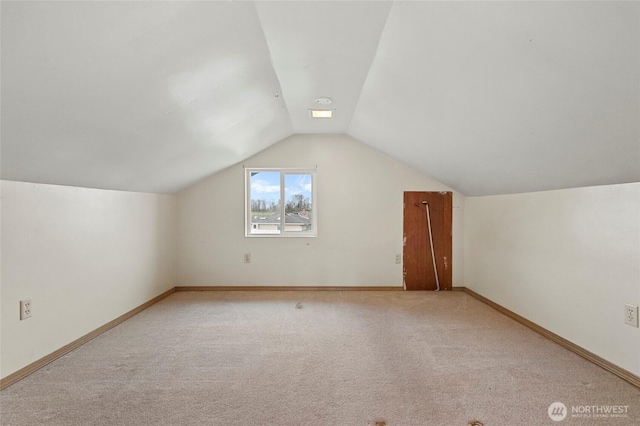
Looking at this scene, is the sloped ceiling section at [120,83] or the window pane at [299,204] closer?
the sloped ceiling section at [120,83]

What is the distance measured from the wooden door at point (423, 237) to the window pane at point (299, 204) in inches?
51.2

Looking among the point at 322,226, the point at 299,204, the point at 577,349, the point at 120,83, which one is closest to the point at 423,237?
the point at 322,226

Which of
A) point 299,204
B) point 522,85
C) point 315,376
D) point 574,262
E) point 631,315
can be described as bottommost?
point 315,376

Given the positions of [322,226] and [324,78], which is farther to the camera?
[322,226]

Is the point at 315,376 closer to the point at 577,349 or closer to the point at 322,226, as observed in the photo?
the point at 577,349

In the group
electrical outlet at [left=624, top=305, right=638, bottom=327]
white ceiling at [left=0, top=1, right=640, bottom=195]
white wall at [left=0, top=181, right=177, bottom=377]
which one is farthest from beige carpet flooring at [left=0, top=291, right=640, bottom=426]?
white ceiling at [left=0, top=1, right=640, bottom=195]

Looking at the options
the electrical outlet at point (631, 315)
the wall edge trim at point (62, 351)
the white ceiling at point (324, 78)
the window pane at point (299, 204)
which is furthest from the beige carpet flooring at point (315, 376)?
the window pane at point (299, 204)

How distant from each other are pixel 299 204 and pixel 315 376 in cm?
270

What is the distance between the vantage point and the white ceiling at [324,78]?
1.33 metres

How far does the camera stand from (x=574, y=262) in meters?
2.65

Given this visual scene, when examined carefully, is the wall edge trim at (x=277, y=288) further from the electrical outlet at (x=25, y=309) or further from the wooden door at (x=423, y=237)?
the electrical outlet at (x=25, y=309)

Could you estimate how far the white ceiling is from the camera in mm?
1327

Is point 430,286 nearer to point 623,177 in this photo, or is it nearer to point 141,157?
point 623,177

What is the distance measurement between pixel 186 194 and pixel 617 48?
439 cm
